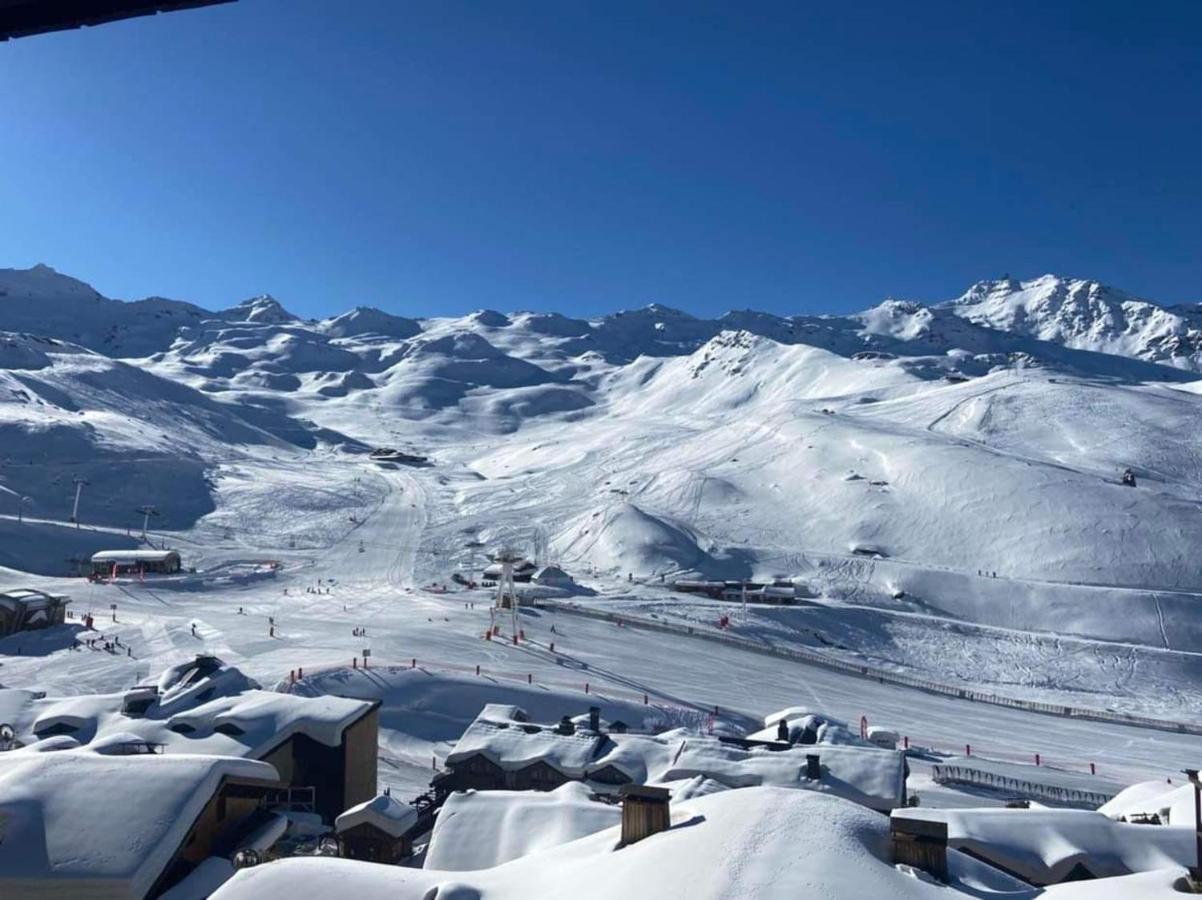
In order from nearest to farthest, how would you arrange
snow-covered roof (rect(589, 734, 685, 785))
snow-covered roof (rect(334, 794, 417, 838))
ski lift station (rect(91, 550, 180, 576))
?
snow-covered roof (rect(334, 794, 417, 838)) → snow-covered roof (rect(589, 734, 685, 785)) → ski lift station (rect(91, 550, 180, 576))

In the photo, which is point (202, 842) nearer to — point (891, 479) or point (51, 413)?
point (891, 479)

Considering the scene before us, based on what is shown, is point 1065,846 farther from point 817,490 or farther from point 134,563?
point 817,490

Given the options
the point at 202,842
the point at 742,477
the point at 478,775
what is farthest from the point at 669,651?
the point at 742,477

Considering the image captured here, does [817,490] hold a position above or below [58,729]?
above

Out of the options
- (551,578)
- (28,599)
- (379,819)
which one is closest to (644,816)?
(379,819)

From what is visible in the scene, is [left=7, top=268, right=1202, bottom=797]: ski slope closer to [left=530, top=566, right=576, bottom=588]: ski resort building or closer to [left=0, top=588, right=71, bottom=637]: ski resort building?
[left=0, top=588, right=71, bottom=637]: ski resort building

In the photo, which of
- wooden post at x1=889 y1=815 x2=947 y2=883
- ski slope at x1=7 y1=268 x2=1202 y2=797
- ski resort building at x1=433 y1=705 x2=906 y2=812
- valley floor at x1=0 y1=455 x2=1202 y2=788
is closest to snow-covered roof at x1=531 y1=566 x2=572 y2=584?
valley floor at x1=0 y1=455 x2=1202 y2=788

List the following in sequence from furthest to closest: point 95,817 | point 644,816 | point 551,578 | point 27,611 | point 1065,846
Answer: point 551,578, point 27,611, point 1065,846, point 95,817, point 644,816
